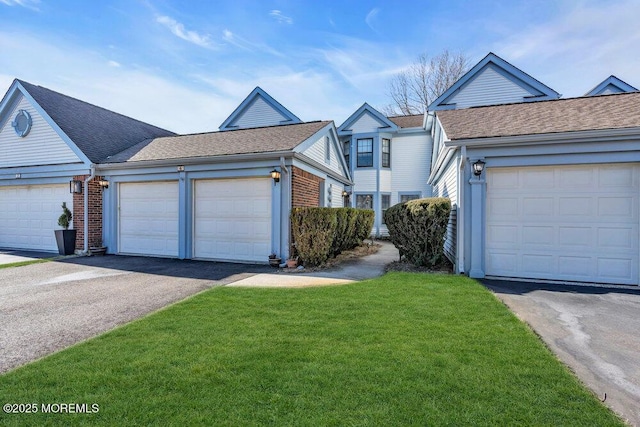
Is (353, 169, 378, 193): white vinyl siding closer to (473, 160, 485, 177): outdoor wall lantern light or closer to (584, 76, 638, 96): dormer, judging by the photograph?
→ (473, 160, 485, 177): outdoor wall lantern light

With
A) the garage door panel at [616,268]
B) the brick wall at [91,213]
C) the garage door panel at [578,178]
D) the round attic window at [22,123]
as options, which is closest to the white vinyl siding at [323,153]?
the garage door panel at [578,178]

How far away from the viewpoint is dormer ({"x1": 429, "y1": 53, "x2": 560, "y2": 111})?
13664 mm

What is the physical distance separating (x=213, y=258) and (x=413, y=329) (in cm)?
709

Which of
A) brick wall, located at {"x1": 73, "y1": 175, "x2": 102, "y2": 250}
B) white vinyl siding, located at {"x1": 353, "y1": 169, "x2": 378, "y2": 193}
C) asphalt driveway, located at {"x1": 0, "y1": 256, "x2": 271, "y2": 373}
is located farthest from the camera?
white vinyl siding, located at {"x1": 353, "y1": 169, "x2": 378, "y2": 193}

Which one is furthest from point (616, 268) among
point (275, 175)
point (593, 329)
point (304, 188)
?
point (275, 175)

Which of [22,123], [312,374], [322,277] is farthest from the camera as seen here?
[22,123]

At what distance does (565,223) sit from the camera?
681 centimetres

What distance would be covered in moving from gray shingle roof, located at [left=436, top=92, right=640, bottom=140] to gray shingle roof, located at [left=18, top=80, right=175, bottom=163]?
1172 cm

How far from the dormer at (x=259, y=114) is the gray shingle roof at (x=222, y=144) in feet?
15.1

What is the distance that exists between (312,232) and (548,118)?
256 inches

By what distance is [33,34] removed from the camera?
9.16 metres

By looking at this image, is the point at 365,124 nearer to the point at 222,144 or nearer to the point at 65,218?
the point at 222,144

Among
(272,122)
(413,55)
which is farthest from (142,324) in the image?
(413,55)

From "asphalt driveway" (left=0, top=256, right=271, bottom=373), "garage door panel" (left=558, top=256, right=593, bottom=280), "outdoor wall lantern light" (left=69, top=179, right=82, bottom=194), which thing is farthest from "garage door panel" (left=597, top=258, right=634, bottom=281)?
"outdoor wall lantern light" (left=69, top=179, right=82, bottom=194)
